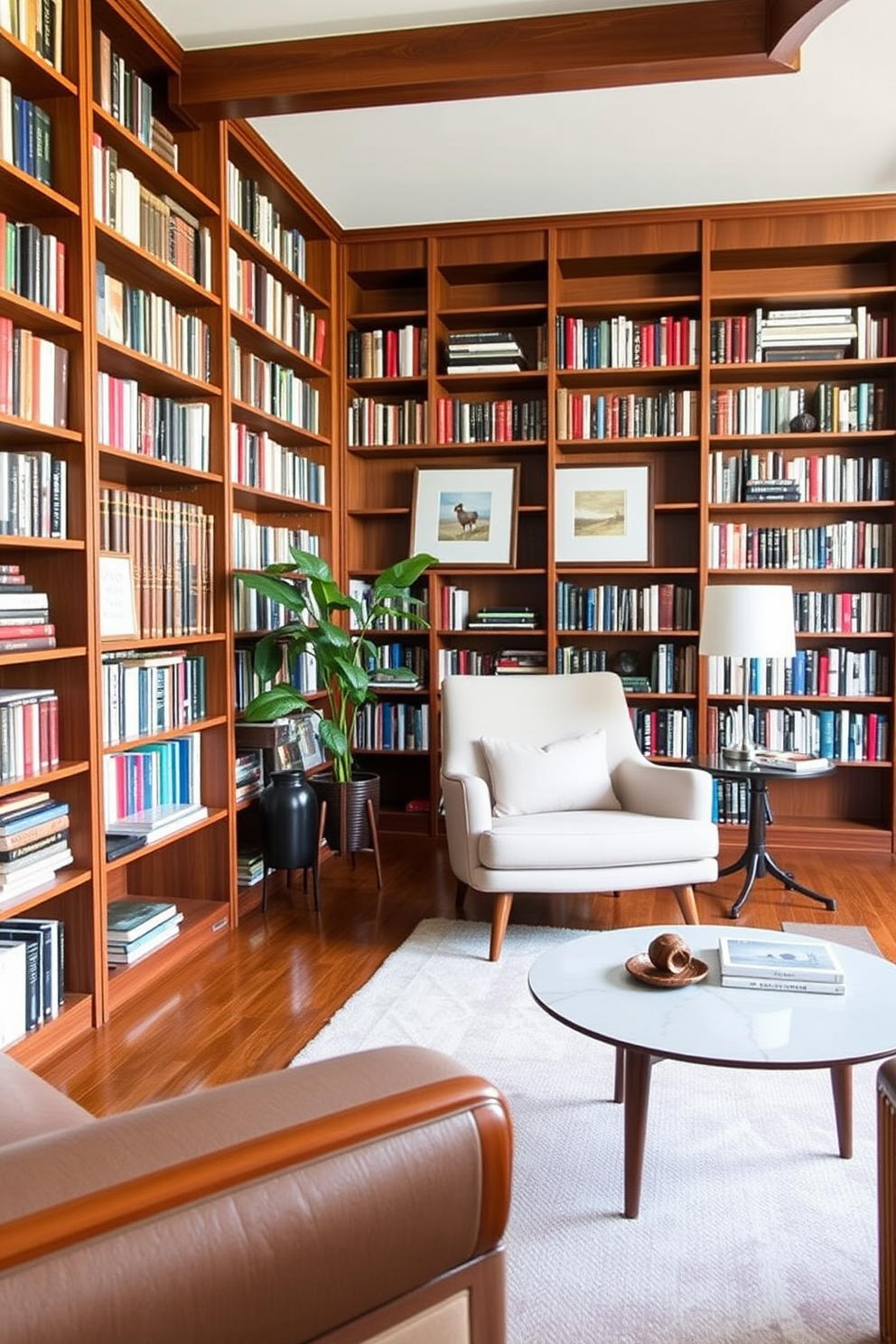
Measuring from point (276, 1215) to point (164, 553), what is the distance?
271 centimetres

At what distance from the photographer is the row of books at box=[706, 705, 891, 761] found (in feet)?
15.1

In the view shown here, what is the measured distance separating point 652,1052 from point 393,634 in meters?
3.52

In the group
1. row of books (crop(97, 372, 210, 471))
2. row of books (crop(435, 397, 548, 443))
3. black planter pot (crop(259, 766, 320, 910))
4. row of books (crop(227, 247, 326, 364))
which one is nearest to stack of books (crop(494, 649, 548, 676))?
row of books (crop(435, 397, 548, 443))

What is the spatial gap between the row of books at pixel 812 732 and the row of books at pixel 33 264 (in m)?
3.27

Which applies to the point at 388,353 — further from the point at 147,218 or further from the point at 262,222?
the point at 147,218

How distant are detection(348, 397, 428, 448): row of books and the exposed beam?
1759 millimetres

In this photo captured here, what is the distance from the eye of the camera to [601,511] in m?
4.85

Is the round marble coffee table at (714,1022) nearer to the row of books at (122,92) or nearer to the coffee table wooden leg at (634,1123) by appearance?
the coffee table wooden leg at (634,1123)

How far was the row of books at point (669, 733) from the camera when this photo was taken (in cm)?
473

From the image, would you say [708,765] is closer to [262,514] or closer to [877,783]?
[877,783]

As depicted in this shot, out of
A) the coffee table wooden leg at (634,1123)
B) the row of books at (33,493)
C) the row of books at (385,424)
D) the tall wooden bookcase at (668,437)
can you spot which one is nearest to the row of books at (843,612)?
the tall wooden bookcase at (668,437)

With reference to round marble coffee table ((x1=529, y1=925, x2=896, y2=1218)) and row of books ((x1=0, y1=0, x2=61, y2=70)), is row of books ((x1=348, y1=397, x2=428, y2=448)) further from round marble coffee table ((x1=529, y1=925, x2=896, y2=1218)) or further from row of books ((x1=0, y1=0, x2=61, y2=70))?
round marble coffee table ((x1=529, y1=925, x2=896, y2=1218))

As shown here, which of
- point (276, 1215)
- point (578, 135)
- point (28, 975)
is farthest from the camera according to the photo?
point (578, 135)

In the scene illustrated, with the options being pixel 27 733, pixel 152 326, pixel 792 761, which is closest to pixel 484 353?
pixel 152 326
